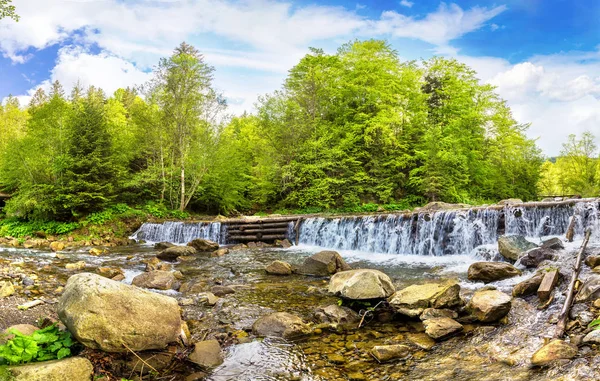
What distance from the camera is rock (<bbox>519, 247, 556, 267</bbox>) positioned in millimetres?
7936

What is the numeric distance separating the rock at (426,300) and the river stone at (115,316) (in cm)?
353

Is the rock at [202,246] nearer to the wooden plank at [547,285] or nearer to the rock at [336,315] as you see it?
the rock at [336,315]

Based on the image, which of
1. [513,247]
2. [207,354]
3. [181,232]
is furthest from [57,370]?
[181,232]

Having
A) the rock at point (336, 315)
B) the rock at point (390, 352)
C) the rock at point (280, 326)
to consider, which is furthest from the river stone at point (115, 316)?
the rock at point (390, 352)

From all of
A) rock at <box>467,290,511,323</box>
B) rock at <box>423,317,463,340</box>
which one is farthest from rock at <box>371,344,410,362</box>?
rock at <box>467,290,511,323</box>

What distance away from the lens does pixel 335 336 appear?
511 centimetres

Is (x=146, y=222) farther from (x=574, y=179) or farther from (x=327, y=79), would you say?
(x=574, y=179)

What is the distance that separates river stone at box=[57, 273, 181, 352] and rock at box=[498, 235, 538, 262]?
346 inches

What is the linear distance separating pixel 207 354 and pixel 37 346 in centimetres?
180

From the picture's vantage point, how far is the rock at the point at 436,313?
5266mm

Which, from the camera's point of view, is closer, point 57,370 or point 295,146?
point 57,370

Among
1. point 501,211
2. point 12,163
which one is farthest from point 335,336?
point 12,163

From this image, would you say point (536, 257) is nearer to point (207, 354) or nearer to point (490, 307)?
point (490, 307)

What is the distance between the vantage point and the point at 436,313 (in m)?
5.34
